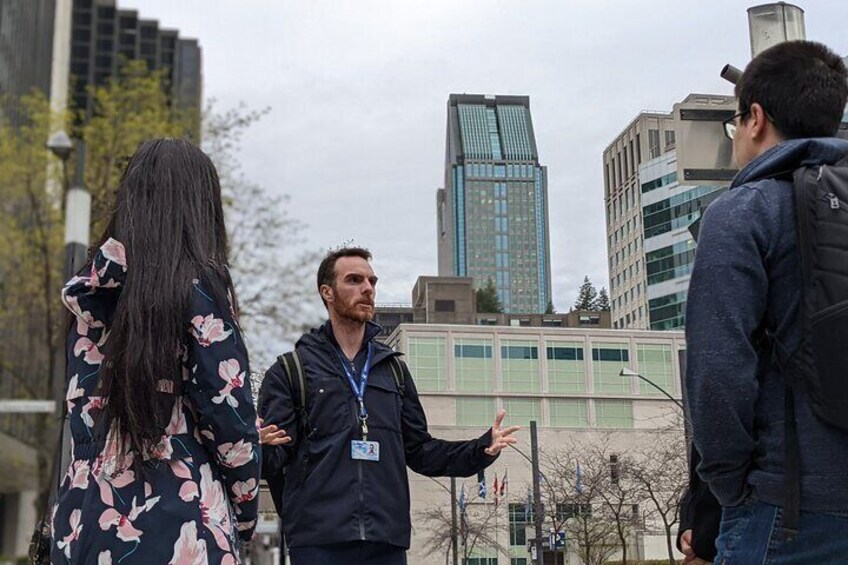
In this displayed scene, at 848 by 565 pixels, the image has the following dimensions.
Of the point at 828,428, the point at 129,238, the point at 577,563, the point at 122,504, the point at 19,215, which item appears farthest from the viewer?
the point at 577,563

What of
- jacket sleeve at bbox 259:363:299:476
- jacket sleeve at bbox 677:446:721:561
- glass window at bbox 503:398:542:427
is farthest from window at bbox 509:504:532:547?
jacket sleeve at bbox 677:446:721:561

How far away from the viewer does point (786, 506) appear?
2.23m

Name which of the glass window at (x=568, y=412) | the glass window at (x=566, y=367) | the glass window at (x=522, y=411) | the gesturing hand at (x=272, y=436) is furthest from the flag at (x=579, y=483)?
the gesturing hand at (x=272, y=436)

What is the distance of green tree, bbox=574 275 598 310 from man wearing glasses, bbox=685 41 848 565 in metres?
91.4

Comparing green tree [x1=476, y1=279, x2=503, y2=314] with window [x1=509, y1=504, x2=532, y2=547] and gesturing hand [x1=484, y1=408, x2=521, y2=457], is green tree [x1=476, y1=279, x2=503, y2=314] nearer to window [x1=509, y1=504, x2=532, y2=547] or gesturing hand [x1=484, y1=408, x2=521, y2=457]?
window [x1=509, y1=504, x2=532, y2=547]

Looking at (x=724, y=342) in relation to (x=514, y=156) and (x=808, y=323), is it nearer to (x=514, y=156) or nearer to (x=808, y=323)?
(x=808, y=323)

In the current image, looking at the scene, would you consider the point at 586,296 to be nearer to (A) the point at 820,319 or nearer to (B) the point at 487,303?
(B) the point at 487,303

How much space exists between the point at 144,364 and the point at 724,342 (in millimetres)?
1457

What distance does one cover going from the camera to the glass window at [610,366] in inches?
2913

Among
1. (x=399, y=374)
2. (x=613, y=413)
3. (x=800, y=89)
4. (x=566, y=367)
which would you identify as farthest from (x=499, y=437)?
(x=613, y=413)

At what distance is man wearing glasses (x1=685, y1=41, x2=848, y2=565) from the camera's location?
223 cm

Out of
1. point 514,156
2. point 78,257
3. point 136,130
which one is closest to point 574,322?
point 136,130

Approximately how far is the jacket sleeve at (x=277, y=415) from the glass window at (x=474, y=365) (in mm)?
67001

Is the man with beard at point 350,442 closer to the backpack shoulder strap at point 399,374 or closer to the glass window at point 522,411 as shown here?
the backpack shoulder strap at point 399,374
